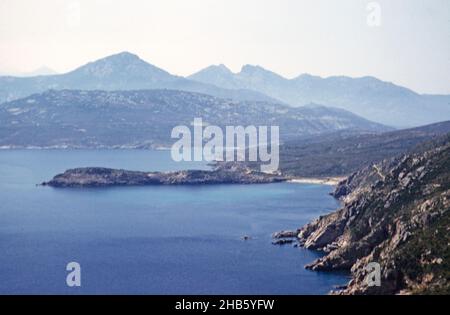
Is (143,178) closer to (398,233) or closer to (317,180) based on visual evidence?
(317,180)

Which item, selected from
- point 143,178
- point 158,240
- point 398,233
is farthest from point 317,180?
point 398,233

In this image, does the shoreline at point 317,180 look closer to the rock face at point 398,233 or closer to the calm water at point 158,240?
the calm water at point 158,240

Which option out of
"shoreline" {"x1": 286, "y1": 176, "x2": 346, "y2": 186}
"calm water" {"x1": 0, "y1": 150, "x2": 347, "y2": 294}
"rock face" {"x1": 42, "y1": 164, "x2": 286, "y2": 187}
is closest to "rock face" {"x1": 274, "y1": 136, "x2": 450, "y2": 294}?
"calm water" {"x1": 0, "y1": 150, "x2": 347, "y2": 294}

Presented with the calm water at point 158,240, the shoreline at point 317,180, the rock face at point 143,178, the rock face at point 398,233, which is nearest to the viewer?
the rock face at point 398,233

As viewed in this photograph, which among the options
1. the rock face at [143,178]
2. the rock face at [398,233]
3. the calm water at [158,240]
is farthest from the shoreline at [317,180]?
the rock face at [398,233]

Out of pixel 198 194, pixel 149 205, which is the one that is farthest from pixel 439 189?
pixel 198 194
